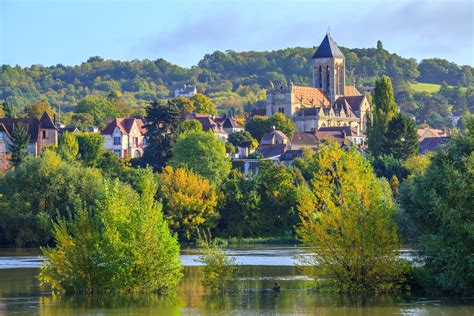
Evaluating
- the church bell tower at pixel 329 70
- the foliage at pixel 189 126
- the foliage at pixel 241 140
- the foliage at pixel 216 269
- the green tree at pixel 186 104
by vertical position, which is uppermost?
the church bell tower at pixel 329 70

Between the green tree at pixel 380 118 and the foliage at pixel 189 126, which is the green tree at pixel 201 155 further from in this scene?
the foliage at pixel 189 126

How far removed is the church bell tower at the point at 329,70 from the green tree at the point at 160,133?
77.2m

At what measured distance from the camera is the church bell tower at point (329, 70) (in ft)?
645

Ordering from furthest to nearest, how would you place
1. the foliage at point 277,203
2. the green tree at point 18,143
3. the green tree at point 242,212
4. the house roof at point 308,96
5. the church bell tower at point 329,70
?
1. the church bell tower at point 329,70
2. the house roof at point 308,96
3. the green tree at point 18,143
4. the foliage at point 277,203
5. the green tree at point 242,212

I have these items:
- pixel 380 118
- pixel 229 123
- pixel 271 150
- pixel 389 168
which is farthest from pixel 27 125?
pixel 389 168

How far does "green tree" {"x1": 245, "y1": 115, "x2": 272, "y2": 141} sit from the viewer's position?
159 metres

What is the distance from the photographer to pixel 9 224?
3066 inches

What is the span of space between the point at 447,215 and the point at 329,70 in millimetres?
156703

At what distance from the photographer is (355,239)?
43.5m

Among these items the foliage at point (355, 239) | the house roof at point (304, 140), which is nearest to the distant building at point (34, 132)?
the house roof at point (304, 140)

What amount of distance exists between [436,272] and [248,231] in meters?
42.8

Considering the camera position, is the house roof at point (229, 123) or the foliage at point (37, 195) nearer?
the foliage at point (37, 195)

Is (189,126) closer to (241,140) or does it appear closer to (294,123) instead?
(241,140)

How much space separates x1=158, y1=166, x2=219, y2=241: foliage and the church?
266 ft
